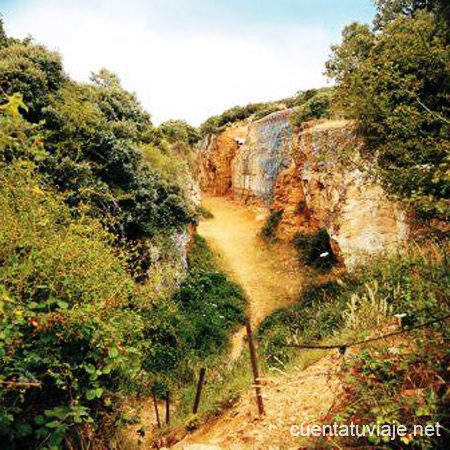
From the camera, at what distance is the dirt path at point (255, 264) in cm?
1368

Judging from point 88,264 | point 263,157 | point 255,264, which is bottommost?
point 255,264

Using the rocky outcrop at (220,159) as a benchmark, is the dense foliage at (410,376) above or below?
below

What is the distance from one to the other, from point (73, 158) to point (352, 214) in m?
8.19

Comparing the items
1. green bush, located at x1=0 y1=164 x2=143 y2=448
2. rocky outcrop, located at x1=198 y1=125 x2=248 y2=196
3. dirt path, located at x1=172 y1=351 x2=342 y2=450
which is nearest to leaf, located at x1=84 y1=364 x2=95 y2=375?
green bush, located at x1=0 y1=164 x2=143 y2=448

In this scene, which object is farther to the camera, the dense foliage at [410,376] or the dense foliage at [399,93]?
the dense foliage at [399,93]

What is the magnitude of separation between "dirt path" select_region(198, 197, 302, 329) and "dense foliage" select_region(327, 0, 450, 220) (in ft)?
18.0

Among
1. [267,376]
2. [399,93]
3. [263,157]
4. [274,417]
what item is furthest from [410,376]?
[263,157]

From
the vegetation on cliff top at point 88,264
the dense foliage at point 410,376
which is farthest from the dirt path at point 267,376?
the vegetation on cliff top at point 88,264

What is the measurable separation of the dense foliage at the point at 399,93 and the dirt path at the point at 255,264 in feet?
18.0

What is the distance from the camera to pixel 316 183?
14305 millimetres

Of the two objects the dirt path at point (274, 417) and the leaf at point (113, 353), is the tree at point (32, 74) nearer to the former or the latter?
the leaf at point (113, 353)

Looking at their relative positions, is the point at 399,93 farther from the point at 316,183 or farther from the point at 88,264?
the point at 88,264

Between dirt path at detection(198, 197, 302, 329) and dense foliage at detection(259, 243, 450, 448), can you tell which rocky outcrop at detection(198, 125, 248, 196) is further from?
dense foliage at detection(259, 243, 450, 448)

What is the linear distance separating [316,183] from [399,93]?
6.05 metres
